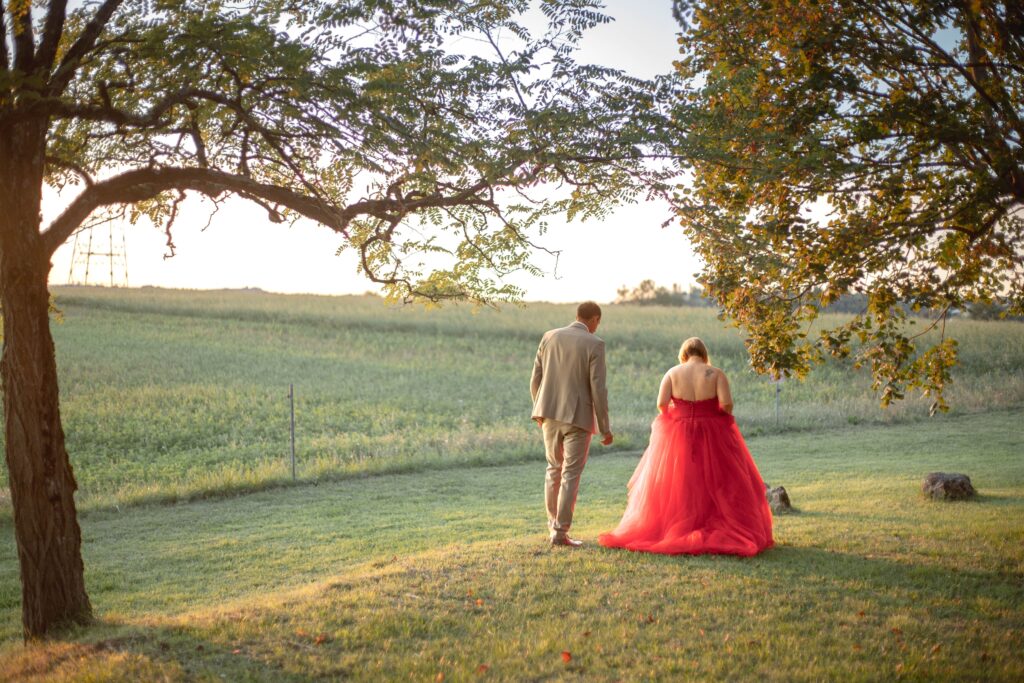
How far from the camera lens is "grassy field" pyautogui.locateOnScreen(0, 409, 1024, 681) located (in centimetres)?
599

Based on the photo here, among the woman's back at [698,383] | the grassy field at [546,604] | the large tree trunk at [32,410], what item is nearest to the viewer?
the grassy field at [546,604]

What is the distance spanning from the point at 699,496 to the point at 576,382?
1764 millimetres

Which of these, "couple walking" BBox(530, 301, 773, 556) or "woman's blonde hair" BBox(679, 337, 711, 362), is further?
"woman's blonde hair" BBox(679, 337, 711, 362)

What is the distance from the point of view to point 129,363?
1328 inches

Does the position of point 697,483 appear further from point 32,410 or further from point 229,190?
point 32,410

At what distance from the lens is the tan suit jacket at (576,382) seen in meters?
8.83

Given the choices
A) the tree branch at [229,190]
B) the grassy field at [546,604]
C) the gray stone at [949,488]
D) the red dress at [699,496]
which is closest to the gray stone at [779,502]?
the grassy field at [546,604]

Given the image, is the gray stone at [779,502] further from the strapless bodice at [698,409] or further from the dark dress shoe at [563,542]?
the dark dress shoe at [563,542]

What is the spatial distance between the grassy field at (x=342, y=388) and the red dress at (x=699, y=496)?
426 inches

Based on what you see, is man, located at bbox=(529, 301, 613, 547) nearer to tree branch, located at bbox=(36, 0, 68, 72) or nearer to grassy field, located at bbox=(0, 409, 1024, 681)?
grassy field, located at bbox=(0, 409, 1024, 681)

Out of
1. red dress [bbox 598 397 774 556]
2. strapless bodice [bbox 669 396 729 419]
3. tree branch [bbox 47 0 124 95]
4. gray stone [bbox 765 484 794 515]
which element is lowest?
gray stone [bbox 765 484 794 515]

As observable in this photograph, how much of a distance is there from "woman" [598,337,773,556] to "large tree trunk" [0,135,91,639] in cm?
536

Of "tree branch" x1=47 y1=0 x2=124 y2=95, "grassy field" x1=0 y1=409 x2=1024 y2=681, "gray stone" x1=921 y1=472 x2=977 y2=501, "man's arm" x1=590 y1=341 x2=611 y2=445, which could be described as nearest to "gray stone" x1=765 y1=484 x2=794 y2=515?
"grassy field" x1=0 y1=409 x2=1024 y2=681

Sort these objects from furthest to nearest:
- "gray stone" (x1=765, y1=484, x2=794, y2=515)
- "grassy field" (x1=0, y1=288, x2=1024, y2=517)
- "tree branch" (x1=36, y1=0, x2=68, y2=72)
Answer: "grassy field" (x1=0, y1=288, x2=1024, y2=517) < "gray stone" (x1=765, y1=484, x2=794, y2=515) < "tree branch" (x1=36, y1=0, x2=68, y2=72)
